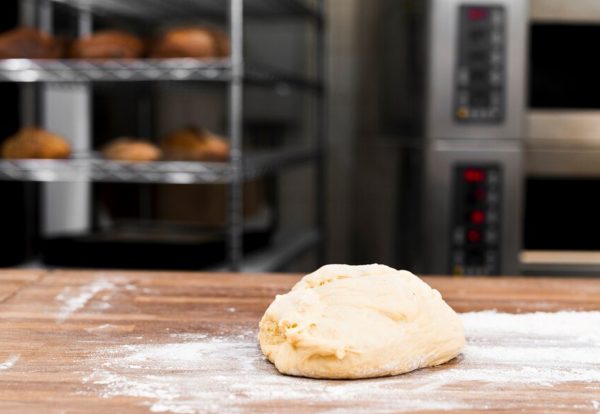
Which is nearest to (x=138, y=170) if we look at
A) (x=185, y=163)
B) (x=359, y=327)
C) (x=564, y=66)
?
(x=185, y=163)

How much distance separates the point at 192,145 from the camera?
2.57m

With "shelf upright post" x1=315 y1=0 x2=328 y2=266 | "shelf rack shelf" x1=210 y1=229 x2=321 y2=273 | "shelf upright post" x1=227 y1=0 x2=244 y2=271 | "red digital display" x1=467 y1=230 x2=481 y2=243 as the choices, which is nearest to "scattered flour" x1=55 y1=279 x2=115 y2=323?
"shelf upright post" x1=227 y1=0 x2=244 y2=271

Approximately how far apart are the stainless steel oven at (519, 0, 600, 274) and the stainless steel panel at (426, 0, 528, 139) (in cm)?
3

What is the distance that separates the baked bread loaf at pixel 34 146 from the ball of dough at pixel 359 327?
5.00 feet

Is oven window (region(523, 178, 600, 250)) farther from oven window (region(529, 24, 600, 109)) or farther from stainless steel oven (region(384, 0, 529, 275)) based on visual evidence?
oven window (region(529, 24, 600, 109))

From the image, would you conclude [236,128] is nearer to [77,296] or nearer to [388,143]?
[388,143]

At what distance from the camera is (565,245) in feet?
6.88

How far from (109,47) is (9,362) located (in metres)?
1.50

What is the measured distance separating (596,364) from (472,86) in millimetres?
1302

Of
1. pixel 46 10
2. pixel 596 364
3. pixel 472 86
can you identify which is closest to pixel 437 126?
pixel 472 86

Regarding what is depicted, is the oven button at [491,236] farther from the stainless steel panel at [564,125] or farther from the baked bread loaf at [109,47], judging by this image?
the baked bread loaf at [109,47]

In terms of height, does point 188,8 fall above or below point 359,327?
above

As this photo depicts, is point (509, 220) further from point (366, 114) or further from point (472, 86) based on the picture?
point (366, 114)

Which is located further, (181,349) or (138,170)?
(138,170)
